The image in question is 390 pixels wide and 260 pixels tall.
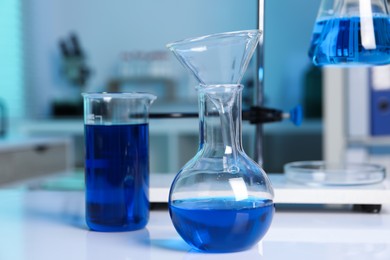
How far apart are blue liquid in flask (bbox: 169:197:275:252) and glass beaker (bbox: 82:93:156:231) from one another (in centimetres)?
11

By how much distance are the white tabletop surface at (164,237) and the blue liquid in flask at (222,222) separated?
0.6 inches

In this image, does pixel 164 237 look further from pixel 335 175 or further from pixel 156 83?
pixel 156 83

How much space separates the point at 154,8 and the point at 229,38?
2.80 metres

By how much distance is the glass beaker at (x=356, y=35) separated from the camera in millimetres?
824

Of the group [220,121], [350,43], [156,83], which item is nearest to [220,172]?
[220,121]

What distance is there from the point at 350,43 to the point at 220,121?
0.28 meters

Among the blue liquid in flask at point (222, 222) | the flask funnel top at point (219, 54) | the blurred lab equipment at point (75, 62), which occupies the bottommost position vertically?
the blue liquid in flask at point (222, 222)

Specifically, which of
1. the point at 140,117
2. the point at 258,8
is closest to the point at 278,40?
the point at 258,8

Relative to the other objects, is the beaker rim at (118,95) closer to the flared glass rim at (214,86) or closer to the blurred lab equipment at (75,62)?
the flared glass rim at (214,86)

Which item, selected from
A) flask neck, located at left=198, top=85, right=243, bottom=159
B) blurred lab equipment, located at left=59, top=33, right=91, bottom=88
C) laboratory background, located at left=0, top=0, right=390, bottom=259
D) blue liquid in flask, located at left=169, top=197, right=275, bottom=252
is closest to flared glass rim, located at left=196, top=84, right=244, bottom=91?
flask neck, located at left=198, top=85, right=243, bottom=159

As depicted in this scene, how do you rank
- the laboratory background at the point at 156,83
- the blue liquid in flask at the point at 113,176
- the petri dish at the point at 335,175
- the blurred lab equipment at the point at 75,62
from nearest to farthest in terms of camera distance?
the blue liquid in flask at the point at 113,176 < the petri dish at the point at 335,175 < the laboratory background at the point at 156,83 < the blurred lab equipment at the point at 75,62

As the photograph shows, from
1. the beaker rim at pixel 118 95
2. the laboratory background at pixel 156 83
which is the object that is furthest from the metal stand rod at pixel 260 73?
the laboratory background at pixel 156 83

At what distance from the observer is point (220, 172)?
0.65 m

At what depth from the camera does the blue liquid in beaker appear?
0.83 meters
